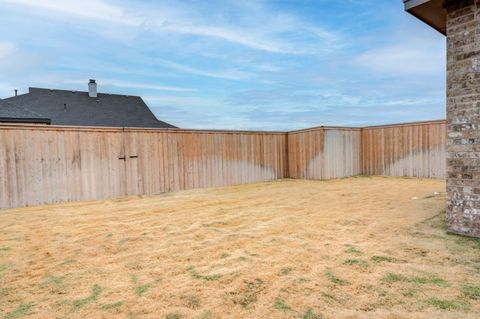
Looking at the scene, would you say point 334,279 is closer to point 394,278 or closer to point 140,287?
point 394,278

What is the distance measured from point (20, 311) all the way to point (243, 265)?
167cm

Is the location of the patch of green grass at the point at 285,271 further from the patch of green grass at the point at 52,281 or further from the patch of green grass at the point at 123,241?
the patch of green grass at the point at 123,241

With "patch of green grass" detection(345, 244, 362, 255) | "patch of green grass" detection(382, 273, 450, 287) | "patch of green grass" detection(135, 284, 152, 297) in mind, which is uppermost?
"patch of green grass" detection(382, 273, 450, 287)

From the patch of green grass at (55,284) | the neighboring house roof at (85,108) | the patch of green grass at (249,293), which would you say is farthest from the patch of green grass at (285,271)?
the neighboring house roof at (85,108)

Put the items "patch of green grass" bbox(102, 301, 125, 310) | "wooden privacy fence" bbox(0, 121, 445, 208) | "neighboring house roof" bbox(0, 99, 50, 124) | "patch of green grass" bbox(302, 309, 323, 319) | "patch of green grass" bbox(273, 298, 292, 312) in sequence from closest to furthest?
"patch of green grass" bbox(302, 309, 323, 319) → "patch of green grass" bbox(273, 298, 292, 312) → "patch of green grass" bbox(102, 301, 125, 310) → "wooden privacy fence" bbox(0, 121, 445, 208) → "neighboring house roof" bbox(0, 99, 50, 124)

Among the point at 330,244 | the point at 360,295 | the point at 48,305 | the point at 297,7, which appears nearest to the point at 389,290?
the point at 360,295

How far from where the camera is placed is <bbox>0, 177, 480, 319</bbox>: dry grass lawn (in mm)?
1905

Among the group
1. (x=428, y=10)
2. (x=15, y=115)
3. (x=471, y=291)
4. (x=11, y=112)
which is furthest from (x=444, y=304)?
(x=11, y=112)

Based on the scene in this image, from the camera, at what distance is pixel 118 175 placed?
7484 mm

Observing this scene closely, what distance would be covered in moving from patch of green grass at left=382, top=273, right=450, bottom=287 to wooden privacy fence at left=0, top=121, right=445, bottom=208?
6.74m

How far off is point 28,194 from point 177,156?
11.8ft

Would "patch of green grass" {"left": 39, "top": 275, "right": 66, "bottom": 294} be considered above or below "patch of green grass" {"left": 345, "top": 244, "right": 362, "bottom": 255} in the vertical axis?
below

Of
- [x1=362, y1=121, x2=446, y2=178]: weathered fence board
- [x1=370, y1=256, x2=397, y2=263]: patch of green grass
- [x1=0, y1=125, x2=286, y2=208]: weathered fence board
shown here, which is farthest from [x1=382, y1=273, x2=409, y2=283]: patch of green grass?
[x1=362, y1=121, x2=446, y2=178]: weathered fence board

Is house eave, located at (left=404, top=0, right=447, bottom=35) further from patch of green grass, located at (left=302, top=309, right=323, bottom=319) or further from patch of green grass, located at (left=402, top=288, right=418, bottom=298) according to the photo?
patch of green grass, located at (left=302, top=309, right=323, bottom=319)
